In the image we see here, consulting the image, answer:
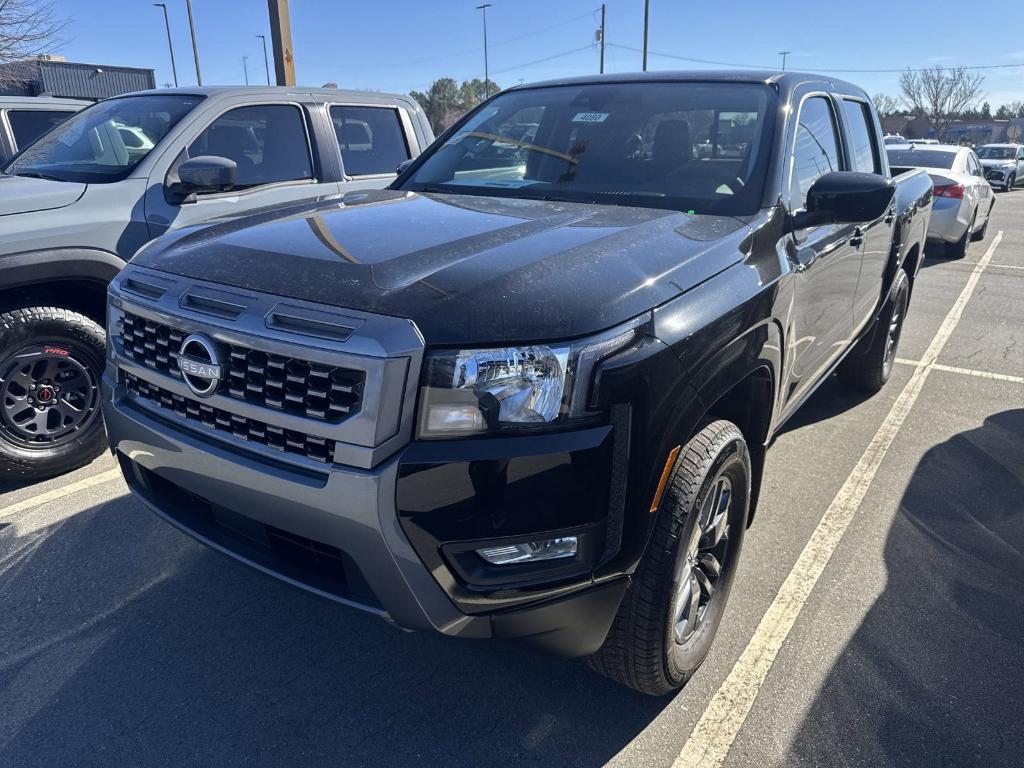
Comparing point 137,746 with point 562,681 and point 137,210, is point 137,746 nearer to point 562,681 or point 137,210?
point 562,681

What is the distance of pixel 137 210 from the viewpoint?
Answer: 403 centimetres

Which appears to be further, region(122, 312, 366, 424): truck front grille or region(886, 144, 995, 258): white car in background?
region(886, 144, 995, 258): white car in background

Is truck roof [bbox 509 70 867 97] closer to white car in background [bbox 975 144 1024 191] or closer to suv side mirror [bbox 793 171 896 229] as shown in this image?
suv side mirror [bbox 793 171 896 229]

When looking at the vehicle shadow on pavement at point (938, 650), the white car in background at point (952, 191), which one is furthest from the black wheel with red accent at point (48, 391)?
the white car in background at point (952, 191)

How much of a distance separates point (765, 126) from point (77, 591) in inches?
127

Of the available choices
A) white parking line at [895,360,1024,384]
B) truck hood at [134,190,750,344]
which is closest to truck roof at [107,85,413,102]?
truck hood at [134,190,750,344]

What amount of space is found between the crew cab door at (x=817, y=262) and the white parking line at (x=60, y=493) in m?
3.34

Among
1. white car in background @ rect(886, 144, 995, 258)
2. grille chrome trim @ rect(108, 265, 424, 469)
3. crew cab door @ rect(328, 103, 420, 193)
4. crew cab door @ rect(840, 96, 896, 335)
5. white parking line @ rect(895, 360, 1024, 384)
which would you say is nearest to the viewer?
grille chrome trim @ rect(108, 265, 424, 469)

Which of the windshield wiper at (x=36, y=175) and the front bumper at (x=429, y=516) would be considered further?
the windshield wiper at (x=36, y=175)

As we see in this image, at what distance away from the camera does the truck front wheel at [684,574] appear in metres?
2.07

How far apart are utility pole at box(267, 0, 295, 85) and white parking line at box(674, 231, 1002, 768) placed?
21.4 feet

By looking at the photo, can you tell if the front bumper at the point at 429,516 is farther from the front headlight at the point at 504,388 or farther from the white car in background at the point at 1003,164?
the white car in background at the point at 1003,164

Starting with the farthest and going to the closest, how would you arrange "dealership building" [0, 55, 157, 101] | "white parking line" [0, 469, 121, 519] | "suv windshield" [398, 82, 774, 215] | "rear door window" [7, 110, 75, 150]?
"dealership building" [0, 55, 157, 101]
"rear door window" [7, 110, 75, 150]
"white parking line" [0, 469, 121, 519]
"suv windshield" [398, 82, 774, 215]

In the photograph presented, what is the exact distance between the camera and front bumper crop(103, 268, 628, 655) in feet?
5.76
